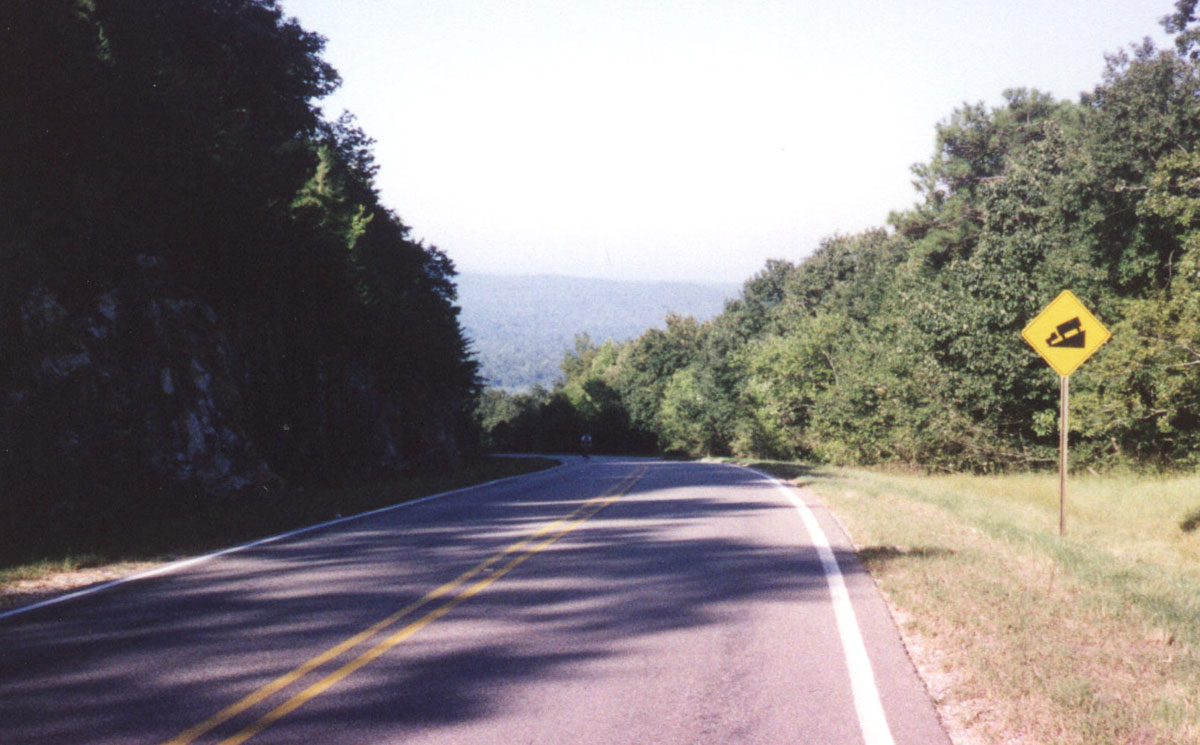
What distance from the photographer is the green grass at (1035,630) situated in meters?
4.27

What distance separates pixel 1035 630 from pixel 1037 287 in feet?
89.9

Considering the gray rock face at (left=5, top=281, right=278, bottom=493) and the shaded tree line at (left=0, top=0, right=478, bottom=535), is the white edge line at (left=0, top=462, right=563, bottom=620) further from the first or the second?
the gray rock face at (left=5, top=281, right=278, bottom=493)

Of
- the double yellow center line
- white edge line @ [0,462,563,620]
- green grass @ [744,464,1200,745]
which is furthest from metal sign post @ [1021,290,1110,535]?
white edge line @ [0,462,563,620]

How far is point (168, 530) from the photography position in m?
11.4

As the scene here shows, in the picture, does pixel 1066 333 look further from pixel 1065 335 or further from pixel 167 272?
pixel 167 272

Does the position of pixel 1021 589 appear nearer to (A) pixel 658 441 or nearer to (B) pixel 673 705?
(B) pixel 673 705

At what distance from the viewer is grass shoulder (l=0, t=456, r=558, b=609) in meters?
8.48

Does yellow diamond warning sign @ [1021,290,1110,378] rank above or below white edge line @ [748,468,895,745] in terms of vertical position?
above

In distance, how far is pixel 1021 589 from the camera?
717 centimetres

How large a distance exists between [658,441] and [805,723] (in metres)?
87.2

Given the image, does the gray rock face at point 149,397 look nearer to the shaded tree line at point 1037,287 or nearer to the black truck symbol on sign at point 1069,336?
the black truck symbol on sign at point 1069,336

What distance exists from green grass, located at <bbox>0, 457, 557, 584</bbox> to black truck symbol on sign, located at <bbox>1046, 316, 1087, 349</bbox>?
11662 mm

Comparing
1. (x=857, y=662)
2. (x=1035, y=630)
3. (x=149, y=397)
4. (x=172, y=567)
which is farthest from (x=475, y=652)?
(x=149, y=397)

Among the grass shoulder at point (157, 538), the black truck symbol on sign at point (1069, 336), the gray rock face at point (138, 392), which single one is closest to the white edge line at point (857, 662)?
the black truck symbol on sign at point (1069, 336)
